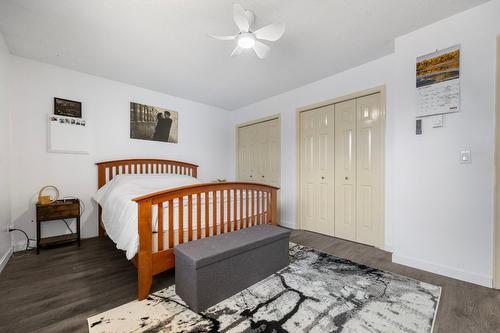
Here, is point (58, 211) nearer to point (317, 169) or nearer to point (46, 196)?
point (46, 196)

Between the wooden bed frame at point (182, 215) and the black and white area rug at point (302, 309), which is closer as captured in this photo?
the black and white area rug at point (302, 309)

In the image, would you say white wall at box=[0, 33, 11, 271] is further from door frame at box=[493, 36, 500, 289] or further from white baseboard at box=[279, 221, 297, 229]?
door frame at box=[493, 36, 500, 289]

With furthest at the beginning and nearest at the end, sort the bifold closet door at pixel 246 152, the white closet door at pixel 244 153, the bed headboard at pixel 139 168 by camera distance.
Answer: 1. the white closet door at pixel 244 153
2. the bifold closet door at pixel 246 152
3. the bed headboard at pixel 139 168

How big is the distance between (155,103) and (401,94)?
3.70 metres

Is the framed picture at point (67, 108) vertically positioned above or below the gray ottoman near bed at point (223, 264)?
above

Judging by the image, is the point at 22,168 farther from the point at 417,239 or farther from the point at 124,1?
the point at 417,239

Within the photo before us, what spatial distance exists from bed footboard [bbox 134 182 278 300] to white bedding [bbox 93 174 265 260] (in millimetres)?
27

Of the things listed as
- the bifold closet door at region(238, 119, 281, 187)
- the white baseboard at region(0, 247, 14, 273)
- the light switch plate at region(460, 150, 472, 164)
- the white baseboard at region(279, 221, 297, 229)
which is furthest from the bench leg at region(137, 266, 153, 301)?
the light switch plate at region(460, 150, 472, 164)

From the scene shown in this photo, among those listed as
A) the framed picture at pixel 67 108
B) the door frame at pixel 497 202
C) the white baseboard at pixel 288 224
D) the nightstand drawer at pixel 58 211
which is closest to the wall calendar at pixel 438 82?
the door frame at pixel 497 202

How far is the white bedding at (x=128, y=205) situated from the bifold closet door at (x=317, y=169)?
1187 mm

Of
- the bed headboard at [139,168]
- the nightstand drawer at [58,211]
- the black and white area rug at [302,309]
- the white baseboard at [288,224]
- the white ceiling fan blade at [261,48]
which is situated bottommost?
the white baseboard at [288,224]

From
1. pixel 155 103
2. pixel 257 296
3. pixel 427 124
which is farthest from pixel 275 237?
pixel 155 103

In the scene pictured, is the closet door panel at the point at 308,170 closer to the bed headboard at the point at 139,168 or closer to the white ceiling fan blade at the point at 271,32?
the white ceiling fan blade at the point at 271,32

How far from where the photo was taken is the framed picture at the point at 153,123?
3.59 metres
